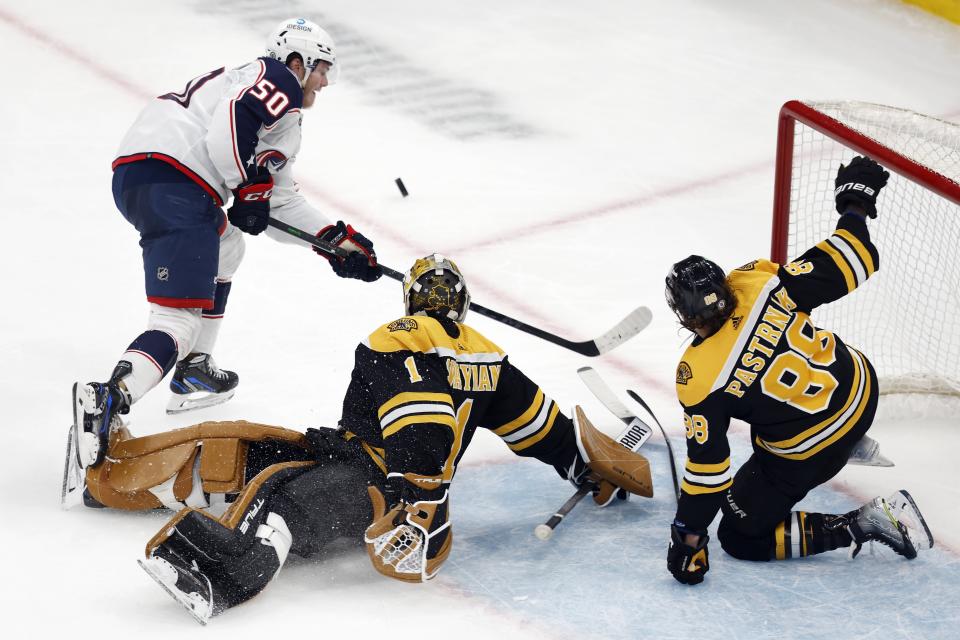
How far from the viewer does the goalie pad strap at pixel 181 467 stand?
3113 mm

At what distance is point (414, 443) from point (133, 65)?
393cm

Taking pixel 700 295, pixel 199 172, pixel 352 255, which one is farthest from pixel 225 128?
pixel 700 295

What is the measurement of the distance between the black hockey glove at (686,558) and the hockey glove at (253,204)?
142 cm

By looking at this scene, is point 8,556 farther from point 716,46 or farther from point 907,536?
point 716,46

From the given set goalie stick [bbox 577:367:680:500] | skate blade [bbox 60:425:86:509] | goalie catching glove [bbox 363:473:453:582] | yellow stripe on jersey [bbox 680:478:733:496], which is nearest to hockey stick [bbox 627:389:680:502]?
goalie stick [bbox 577:367:680:500]

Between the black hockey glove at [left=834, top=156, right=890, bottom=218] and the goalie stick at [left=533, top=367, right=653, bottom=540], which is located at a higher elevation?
the black hockey glove at [left=834, top=156, right=890, bottom=218]

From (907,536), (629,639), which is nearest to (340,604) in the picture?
(629,639)

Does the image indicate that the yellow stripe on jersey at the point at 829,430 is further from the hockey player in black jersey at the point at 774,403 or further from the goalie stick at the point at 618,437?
the goalie stick at the point at 618,437

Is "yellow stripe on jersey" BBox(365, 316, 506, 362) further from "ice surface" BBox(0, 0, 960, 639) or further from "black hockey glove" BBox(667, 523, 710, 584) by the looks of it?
"black hockey glove" BBox(667, 523, 710, 584)

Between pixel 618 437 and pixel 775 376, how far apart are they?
832mm

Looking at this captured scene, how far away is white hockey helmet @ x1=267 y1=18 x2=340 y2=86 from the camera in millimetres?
3660

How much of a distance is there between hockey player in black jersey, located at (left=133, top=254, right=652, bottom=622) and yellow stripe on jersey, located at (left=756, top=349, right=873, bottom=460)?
0.56 metres

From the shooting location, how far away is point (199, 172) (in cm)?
355

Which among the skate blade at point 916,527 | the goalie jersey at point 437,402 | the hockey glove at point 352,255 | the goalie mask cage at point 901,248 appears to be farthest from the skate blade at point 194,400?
the skate blade at point 916,527
